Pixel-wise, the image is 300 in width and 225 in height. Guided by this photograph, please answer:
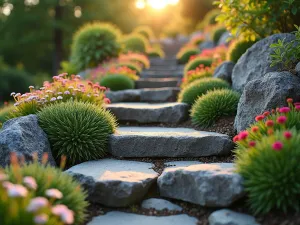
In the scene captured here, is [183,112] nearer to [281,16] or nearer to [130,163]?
[130,163]

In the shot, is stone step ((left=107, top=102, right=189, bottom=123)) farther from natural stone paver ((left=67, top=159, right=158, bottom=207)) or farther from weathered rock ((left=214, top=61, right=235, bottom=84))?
natural stone paver ((left=67, top=159, right=158, bottom=207))

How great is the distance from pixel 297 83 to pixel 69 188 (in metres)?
3.33

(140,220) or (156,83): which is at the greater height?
(156,83)

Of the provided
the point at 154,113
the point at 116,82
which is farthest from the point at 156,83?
the point at 154,113

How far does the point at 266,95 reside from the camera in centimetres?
492

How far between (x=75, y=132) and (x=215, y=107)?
8.02 ft

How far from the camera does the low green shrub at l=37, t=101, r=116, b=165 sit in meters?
4.95

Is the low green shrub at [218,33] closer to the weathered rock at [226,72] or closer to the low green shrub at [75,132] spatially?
the weathered rock at [226,72]

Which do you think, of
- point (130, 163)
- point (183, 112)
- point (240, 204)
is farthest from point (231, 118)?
point (240, 204)

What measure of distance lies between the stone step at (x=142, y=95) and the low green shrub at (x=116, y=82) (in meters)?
0.70

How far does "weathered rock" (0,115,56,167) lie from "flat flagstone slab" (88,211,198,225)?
1.21 meters

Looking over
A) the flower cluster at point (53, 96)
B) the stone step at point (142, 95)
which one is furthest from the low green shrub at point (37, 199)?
the stone step at point (142, 95)

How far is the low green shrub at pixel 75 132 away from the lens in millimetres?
4953

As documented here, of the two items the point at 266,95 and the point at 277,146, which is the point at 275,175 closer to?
the point at 277,146
